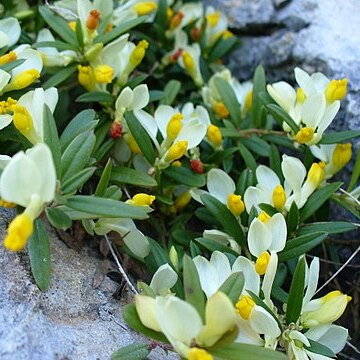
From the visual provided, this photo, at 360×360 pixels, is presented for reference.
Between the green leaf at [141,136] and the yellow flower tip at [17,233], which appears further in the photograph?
the green leaf at [141,136]

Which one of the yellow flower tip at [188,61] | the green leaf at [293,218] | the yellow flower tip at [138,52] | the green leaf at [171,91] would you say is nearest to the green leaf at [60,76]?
the yellow flower tip at [138,52]

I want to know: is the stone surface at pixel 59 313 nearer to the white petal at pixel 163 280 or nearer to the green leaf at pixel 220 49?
the white petal at pixel 163 280

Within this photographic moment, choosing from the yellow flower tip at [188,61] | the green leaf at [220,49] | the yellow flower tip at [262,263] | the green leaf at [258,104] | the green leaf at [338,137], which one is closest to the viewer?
the yellow flower tip at [262,263]

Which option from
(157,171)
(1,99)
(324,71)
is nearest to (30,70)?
(1,99)

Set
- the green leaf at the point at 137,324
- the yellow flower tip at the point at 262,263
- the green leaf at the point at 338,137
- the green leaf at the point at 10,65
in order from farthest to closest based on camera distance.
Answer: the green leaf at the point at 338,137
the green leaf at the point at 10,65
the yellow flower tip at the point at 262,263
the green leaf at the point at 137,324

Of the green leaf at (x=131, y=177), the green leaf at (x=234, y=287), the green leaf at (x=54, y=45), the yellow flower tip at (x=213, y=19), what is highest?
the green leaf at (x=54, y=45)

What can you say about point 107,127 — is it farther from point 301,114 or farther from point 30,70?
point 301,114

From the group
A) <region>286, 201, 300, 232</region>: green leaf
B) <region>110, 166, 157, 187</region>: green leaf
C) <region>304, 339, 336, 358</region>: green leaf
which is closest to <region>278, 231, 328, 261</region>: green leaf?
<region>286, 201, 300, 232</region>: green leaf

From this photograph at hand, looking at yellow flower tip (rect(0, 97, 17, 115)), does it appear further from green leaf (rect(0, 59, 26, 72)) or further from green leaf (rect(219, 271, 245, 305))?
green leaf (rect(219, 271, 245, 305))
